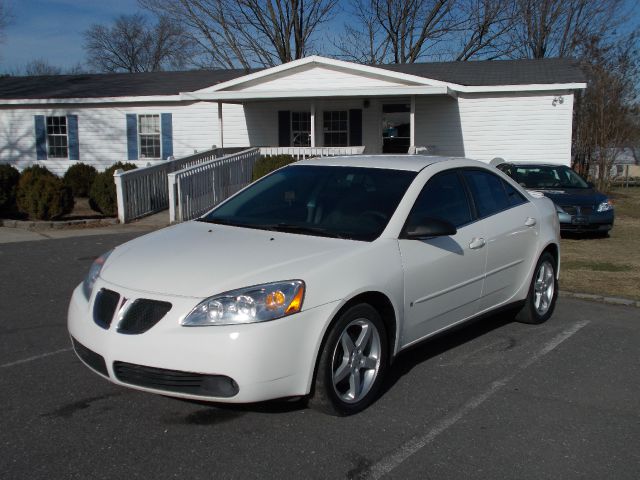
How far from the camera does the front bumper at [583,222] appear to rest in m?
12.2

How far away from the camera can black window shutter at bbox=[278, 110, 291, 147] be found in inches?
819

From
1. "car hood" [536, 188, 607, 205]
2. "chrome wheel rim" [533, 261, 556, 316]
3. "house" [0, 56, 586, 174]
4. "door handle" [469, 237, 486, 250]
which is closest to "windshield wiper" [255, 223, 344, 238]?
"door handle" [469, 237, 486, 250]

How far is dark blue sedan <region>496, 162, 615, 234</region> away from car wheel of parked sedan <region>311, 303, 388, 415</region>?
8.14 m

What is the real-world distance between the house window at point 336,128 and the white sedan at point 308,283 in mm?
14822

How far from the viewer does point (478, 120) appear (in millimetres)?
18906

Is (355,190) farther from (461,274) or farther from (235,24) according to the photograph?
(235,24)

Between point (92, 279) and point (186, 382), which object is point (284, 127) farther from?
point (186, 382)

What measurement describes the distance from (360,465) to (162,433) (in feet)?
3.90

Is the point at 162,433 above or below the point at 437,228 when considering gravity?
below

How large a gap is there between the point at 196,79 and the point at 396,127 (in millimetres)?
7344

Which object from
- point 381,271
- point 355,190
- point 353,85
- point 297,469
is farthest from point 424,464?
point 353,85

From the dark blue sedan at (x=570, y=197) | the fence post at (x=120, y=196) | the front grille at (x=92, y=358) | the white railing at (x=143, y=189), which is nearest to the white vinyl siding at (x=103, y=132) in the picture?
the white railing at (x=143, y=189)

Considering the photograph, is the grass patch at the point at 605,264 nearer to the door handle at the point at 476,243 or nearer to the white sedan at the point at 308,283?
the white sedan at the point at 308,283

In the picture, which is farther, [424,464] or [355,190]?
[355,190]
